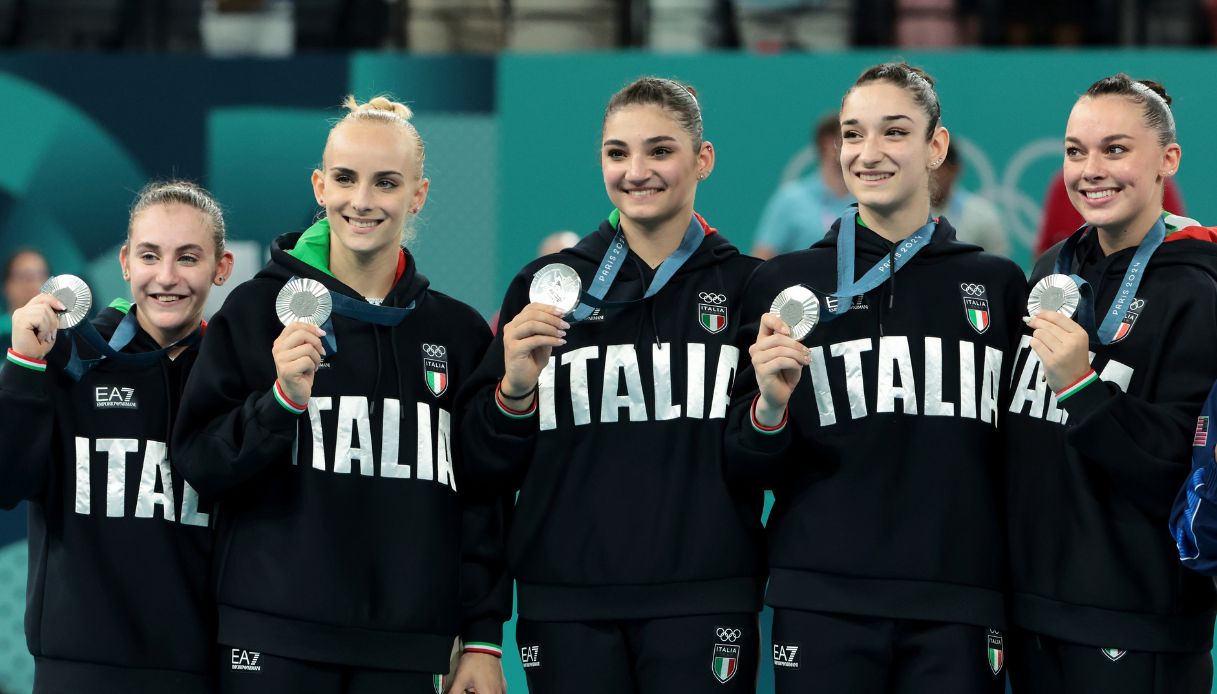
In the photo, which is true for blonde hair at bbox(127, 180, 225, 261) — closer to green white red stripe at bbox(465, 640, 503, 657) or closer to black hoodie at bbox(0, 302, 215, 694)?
black hoodie at bbox(0, 302, 215, 694)

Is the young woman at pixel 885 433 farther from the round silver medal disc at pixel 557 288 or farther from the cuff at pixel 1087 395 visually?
the round silver medal disc at pixel 557 288

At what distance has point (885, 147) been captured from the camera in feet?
12.4

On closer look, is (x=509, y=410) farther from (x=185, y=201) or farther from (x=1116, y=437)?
(x=1116, y=437)

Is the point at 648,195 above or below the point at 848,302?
above

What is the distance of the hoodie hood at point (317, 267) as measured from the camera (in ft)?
12.5

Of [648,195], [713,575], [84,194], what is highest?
[84,194]

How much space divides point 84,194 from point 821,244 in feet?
19.3

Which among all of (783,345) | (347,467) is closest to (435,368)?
(347,467)

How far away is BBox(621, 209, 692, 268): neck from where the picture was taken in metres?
3.92

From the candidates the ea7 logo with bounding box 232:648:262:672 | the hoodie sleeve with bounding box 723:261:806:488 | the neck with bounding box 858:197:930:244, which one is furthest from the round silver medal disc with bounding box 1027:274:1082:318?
the ea7 logo with bounding box 232:648:262:672

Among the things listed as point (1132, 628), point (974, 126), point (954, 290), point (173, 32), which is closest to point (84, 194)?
point (173, 32)

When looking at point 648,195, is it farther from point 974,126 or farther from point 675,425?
point 974,126

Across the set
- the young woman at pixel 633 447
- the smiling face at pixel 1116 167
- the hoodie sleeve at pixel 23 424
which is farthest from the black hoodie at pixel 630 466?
the hoodie sleeve at pixel 23 424

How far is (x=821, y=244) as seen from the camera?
154 inches
